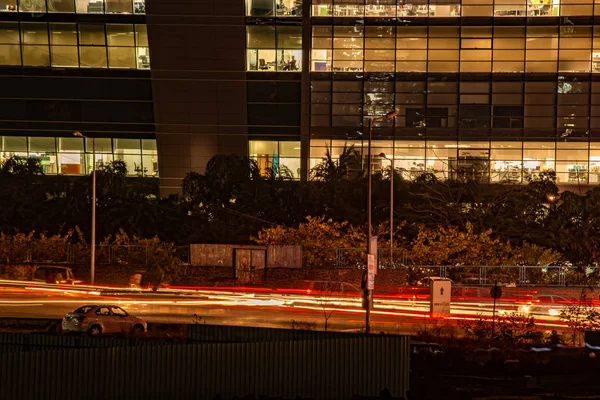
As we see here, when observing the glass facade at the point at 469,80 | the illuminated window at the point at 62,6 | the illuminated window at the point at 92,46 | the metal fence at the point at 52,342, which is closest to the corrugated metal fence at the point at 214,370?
the metal fence at the point at 52,342

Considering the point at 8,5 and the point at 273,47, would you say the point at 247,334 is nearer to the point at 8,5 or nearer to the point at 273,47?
the point at 273,47

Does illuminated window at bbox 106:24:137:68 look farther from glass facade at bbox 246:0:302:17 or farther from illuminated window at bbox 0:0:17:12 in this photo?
glass facade at bbox 246:0:302:17

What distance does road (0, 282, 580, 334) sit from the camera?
32.3 m

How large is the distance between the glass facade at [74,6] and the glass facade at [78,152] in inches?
371

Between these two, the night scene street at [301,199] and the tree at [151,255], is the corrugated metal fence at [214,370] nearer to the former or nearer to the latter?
the night scene street at [301,199]

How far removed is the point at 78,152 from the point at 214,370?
47.8 m

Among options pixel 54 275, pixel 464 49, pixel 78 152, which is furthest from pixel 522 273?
pixel 78 152

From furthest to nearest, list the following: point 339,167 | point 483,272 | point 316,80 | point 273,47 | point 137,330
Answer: point 316,80 < point 273,47 < point 339,167 < point 483,272 < point 137,330

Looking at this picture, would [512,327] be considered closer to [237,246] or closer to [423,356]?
[423,356]

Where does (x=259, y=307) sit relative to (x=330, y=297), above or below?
above

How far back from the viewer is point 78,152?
2530 inches

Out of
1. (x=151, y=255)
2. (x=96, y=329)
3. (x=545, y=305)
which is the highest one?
(x=151, y=255)

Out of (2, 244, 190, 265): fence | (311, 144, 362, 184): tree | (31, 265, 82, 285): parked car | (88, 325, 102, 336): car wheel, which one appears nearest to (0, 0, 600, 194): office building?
(311, 144, 362, 184): tree

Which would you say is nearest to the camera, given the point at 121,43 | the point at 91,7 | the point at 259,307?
the point at 259,307
